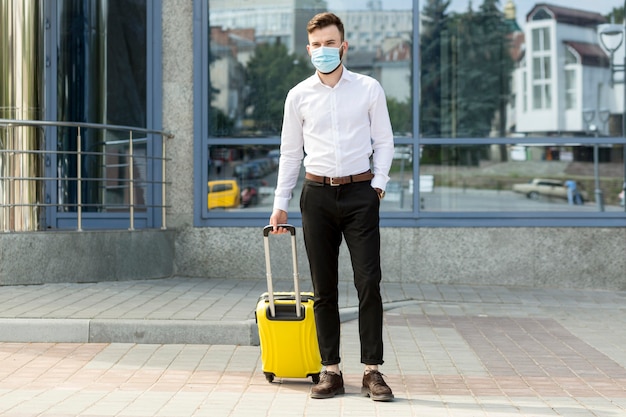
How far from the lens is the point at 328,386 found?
5.94 metres

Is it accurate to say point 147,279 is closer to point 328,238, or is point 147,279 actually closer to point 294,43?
point 294,43

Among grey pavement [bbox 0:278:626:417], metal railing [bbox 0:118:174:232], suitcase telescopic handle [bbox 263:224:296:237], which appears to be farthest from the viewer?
metal railing [bbox 0:118:174:232]

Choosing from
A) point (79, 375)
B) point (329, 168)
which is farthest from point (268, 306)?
point (79, 375)

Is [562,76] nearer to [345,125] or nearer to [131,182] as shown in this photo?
[131,182]

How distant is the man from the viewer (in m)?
5.95

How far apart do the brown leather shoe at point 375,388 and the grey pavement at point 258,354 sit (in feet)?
0.20

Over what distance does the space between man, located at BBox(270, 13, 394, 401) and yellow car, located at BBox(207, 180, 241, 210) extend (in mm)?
5752

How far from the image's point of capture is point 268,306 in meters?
6.25

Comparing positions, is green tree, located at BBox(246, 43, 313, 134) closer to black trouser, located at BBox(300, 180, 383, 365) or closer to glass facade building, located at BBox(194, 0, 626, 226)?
glass facade building, located at BBox(194, 0, 626, 226)

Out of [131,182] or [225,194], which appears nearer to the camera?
[131,182]

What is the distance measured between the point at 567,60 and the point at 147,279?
4.99 m

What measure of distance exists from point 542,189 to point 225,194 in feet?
11.1

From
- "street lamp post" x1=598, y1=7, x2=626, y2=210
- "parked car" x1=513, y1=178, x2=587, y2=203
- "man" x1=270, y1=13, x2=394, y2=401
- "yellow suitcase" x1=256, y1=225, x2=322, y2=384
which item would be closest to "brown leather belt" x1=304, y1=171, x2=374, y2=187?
"man" x1=270, y1=13, x2=394, y2=401

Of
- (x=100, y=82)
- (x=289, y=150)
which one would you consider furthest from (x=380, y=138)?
(x=100, y=82)
